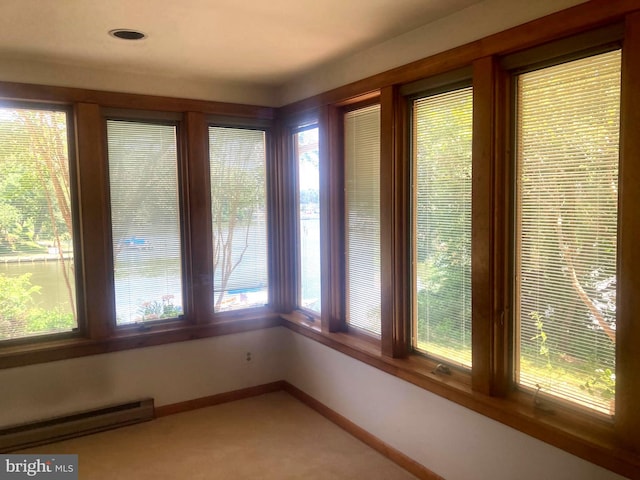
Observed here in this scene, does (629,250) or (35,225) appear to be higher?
(35,225)

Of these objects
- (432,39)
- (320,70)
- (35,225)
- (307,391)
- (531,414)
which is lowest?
(307,391)

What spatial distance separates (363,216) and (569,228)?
1429 millimetres

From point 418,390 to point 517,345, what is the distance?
68 centimetres

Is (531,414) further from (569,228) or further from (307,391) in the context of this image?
(307,391)

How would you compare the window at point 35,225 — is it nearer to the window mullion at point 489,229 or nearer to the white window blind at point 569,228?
the window mullion at point 489,229

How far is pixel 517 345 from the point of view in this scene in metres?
2.29

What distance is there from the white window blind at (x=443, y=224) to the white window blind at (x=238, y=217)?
168 cm

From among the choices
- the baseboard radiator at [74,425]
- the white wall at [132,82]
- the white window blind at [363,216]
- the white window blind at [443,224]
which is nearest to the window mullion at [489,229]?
the white window blind at [443,224]

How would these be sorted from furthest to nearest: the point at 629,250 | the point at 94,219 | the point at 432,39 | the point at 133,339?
the point at 133,339
the point at 94,219
the point at 432,39
the point at 629,250

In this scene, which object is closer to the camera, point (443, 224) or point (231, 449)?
point (443, 224)

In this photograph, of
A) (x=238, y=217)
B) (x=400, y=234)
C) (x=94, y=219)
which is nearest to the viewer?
(x=400, y=234)

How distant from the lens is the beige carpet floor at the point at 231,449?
285cm

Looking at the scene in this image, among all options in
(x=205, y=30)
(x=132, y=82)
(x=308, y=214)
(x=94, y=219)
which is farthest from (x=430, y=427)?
(x=132, y=82)

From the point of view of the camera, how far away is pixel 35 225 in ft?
10.7
